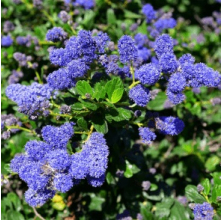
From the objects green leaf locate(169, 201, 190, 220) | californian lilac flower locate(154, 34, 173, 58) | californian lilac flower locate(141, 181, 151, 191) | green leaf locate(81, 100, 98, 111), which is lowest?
green leaf locate(169, 201, 190, 220)

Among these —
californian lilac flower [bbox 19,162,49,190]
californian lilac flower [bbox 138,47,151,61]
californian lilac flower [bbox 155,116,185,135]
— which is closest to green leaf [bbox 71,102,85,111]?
californian lilac flower [bbox 19,162,49,190]

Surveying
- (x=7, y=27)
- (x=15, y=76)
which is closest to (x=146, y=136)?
(x=15, y=76)

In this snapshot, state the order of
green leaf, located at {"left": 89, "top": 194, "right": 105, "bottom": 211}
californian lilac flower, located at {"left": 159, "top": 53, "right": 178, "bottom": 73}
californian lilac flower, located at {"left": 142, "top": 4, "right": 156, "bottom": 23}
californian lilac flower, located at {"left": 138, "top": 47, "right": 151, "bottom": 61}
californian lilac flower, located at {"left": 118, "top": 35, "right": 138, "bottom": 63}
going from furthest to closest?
californian lilac flower, located at {"left": 142, "top": 4, "right": 156, "bottom": 23} < californian lilac flower, located at {"left": 138, "top": 47, "right": 151, "bottom": 61} < green leaf, located at {"left": 89, "top": 194, "right": 105, "bottom": 211} < californian lilac flower, located at {"left": 118, "top": 35, "right": 138, "bottom": 63} < californian lilac flower, located at {"left": 159, "top": 53, "right": 178, "bottom": 73}

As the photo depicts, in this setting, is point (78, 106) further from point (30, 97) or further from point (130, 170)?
point (130, 170)

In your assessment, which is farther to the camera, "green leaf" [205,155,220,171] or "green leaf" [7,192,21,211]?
"green leaf" [205,155,220,171]

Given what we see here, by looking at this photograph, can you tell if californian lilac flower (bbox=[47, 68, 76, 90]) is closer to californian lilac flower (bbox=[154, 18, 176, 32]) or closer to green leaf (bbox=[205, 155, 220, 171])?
californian lilac flower (bbox=[154, 18, 176, 32])

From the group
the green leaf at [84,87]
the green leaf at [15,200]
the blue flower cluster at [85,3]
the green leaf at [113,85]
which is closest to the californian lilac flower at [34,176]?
the green leaf at [84,87]

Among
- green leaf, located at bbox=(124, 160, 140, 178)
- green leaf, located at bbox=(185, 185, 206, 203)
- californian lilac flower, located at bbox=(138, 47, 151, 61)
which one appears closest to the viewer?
green leaf, located at bbox=(185, 185, 206, 203)
